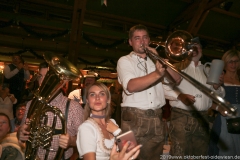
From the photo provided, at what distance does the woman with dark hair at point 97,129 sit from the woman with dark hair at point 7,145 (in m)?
1.24

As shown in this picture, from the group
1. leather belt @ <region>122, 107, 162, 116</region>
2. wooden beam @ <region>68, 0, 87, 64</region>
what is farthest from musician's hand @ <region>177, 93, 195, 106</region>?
wooden beam @ <region>68, 0, 87, 64</region>

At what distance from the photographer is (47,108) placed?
2039 mm

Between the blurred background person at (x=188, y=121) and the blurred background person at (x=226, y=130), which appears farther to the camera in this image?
the blurred background person at (x=188, y=121)

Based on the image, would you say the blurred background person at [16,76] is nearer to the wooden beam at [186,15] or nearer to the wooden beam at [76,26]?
the wooden beam at [76,26]

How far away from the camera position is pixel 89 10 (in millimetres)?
8414

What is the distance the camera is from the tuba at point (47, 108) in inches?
78.2

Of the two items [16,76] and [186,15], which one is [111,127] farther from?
[186,15]

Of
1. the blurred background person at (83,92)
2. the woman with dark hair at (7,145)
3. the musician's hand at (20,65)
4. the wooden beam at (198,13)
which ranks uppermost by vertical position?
the wooden beam at (198,13)

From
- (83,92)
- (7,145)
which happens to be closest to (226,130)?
(7,145)

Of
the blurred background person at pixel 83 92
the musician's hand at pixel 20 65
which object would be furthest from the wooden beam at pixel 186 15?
the musician's hand at pixel 20 65

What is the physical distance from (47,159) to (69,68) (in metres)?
0.88

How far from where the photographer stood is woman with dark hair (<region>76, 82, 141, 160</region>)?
177cm

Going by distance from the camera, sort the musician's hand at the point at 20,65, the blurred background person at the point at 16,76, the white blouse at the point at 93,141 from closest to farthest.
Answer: the white blouse at the point at 93,141
the blurred background person at the point at 16,76
the musician's hand at the point at 20,65

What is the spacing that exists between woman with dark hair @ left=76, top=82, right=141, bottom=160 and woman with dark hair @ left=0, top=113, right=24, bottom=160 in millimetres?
1239
